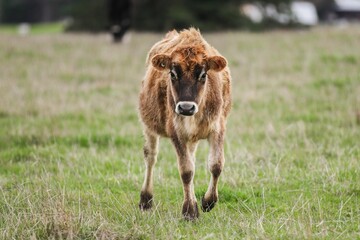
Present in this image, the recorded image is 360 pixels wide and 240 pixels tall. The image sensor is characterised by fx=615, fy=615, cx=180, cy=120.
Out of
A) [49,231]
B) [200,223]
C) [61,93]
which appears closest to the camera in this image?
[49,231]

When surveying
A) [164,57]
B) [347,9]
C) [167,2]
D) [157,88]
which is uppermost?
[164,57]

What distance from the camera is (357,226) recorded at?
5.87m

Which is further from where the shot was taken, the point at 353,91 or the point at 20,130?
the point at 353,91

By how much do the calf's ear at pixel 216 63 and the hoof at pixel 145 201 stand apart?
1.66m

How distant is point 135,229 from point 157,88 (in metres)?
1.90

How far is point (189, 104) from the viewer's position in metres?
5.88

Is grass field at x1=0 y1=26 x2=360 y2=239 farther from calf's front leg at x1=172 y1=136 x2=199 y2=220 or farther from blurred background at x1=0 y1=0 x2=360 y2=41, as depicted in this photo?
blurred background at x1=0 y1=0 x2=360 y2=41

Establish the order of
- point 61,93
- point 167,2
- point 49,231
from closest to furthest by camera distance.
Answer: point 49,231, point 61,93, point 167,2

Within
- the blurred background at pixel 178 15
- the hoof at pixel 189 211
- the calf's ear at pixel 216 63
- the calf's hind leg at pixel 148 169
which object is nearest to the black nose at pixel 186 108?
the calf's ear at pixel 216 63

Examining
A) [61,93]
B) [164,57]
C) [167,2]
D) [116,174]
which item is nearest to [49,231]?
[164,57]

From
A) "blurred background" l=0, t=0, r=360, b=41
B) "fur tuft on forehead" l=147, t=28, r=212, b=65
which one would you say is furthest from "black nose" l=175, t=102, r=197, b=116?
"blurred background" l=0, t=0, r=360, b=41

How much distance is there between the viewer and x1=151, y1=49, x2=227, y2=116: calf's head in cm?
594

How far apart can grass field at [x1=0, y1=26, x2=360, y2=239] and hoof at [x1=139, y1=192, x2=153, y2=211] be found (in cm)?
8

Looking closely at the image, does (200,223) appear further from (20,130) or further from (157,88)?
(20,130)
